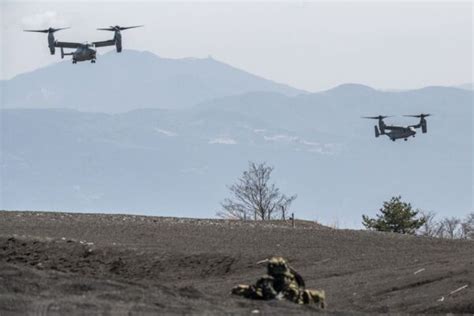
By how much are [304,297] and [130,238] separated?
48.0ft

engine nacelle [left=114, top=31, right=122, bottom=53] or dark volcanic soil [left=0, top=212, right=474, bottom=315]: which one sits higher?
engine nacelle [left=114, top=31, right=122, bottom=53]

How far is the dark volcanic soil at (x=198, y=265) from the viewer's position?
21.6 meters

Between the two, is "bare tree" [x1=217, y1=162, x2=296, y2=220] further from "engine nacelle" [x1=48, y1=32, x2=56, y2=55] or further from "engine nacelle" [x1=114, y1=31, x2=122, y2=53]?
"engine nacelle" [x1=114, y1=31, x2=122, y2=53]

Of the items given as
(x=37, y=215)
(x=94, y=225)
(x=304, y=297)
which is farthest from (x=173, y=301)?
(x=37, y=215)

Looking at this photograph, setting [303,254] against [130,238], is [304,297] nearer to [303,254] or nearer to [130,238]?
[303,254]

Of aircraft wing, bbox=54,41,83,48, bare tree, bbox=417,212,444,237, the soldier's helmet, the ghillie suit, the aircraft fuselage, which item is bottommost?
the ghillie suit

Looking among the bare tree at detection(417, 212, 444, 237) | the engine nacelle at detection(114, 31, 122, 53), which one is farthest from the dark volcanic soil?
the bare tree at detection(417, 212, 444, 237)

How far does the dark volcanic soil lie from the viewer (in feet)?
70.7

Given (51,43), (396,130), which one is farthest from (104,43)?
(396,130)

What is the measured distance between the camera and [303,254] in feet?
112

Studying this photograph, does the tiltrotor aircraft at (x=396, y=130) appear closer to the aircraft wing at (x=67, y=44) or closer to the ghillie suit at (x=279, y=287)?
the aircraft wing at (x=67, y=44)

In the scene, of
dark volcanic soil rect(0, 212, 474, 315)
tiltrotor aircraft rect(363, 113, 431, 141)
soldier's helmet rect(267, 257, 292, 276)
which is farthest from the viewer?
tiltrotor aircraft rect(363, 113, 431, 141)

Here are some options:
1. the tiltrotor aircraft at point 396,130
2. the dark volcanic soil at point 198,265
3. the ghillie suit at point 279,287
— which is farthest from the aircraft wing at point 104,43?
the ghillie suit at point 279,287

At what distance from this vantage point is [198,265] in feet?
108
